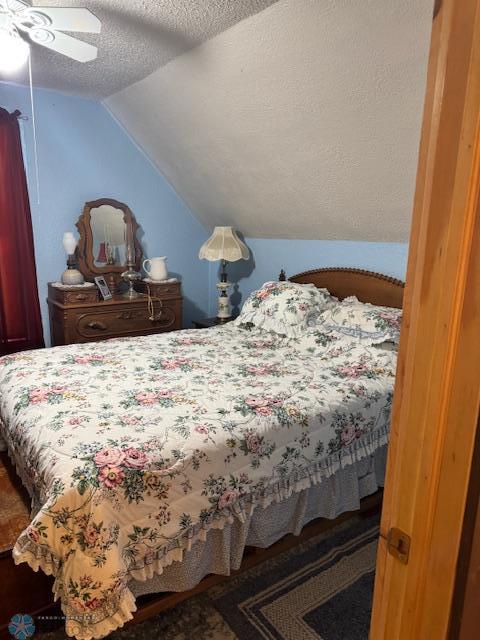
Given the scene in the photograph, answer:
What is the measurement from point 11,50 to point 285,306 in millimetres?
1947

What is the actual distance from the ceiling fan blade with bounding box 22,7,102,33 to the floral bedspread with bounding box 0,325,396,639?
1.45 m

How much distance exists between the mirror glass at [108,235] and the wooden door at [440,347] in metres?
3.30

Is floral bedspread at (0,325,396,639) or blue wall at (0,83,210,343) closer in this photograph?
floral bedspread at (0,325,396,639)

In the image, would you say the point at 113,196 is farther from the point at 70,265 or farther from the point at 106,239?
the point at 70,265

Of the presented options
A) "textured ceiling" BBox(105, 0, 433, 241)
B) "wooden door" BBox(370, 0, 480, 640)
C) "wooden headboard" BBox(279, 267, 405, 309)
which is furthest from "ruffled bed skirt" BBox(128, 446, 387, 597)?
"textured ceiling" BBox(105, 0, 433, 241)

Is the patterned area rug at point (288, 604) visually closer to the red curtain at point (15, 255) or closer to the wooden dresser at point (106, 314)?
the wooden dresser at point (106, 314)

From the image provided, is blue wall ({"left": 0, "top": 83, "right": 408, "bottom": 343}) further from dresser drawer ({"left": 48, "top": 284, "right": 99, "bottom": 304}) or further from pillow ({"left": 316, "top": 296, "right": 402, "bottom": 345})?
pillow ({"left": 316, "top": 296, "right": 402, "bottom": 345})

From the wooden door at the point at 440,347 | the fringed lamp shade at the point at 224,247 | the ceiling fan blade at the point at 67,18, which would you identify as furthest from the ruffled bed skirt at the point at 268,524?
the fringed lamp shade at the point at 224,247

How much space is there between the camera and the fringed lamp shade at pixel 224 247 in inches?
140

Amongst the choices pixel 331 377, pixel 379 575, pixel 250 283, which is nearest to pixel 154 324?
pixel 250 283

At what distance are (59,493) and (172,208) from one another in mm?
3121

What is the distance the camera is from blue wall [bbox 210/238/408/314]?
288 cm

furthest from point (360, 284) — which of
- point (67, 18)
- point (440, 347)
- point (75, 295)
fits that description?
point (440, 347)

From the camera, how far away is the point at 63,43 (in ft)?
6.03
